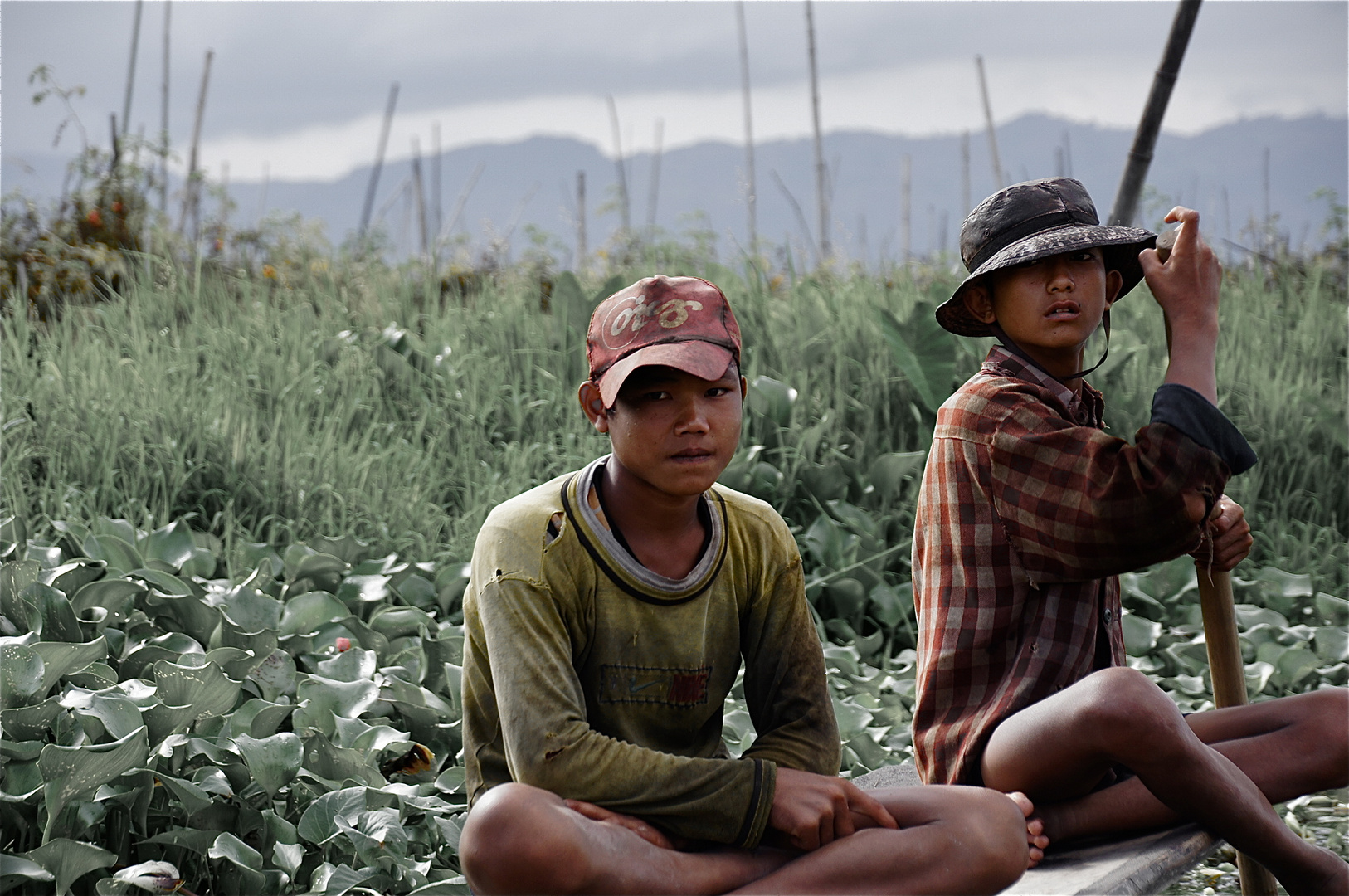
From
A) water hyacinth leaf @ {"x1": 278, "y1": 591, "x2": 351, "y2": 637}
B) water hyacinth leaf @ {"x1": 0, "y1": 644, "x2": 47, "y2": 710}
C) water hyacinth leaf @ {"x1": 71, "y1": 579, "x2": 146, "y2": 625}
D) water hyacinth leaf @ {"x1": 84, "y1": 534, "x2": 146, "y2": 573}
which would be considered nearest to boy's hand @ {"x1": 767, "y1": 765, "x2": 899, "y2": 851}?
water hyacinth leaf @ {"x1": 0, "y1": 644, "x2": 47, "y2": 710}

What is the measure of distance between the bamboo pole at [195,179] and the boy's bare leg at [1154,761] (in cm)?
547

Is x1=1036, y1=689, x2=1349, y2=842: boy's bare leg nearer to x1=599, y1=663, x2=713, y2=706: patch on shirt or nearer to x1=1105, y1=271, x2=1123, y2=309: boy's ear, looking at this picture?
x1=599, y1=663, x2=713, y2=706: patch on shirt

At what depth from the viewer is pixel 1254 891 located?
2059mm

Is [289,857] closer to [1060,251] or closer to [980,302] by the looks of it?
[980,302]

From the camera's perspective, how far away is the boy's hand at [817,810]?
157 cm

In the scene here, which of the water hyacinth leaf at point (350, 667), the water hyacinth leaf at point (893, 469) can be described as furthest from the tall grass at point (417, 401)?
the water hyacinth leaf at point (350, 667)

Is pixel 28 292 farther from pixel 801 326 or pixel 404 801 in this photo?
pixel 404 801

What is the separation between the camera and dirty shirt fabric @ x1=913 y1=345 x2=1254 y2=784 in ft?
5.47

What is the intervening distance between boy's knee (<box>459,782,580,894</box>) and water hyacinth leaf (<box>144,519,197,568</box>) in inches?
71.8

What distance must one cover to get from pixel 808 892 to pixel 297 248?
220 inches

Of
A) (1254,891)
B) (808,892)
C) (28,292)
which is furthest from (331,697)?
(28,292)

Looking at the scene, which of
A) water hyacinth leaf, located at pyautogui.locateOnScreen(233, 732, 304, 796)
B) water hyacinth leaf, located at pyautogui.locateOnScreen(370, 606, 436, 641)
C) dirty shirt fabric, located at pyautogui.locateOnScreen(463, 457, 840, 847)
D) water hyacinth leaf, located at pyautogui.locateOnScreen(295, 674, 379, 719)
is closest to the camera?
dirty shirt fabric, located at pyautogui.locateOnScreen(463, 457, 840, 847)

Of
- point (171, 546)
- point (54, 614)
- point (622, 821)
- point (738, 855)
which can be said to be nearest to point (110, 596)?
point (54, 614)

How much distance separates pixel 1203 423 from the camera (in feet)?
5.45
